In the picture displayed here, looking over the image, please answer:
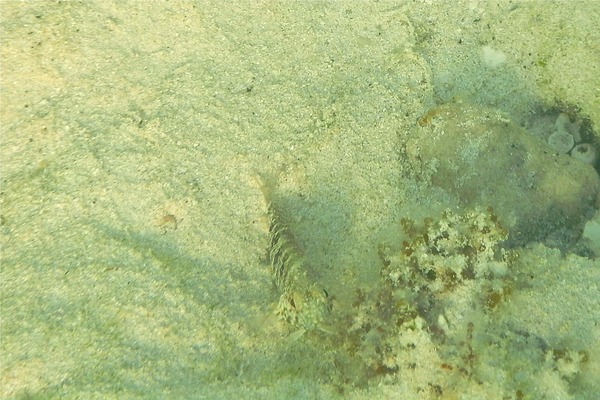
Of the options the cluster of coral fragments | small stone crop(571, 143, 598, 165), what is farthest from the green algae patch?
small stone crop(571, 143, 598, 165)

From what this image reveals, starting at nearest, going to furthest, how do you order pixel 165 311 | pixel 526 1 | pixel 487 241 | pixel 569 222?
1. pixel 487 241
2. pixel 165 311
3. pixel 569 222
4. pixel 526 1

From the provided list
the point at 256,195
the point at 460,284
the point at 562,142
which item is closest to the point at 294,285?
the point at 256,195

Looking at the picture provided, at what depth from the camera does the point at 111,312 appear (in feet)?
11.0

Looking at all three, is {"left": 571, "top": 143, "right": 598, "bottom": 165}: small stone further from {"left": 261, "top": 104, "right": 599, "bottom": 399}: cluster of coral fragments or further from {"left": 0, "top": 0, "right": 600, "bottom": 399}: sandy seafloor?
{"left": 261, "top": 104, "right": 599, "bottom": 399}: cluster of coral fragments

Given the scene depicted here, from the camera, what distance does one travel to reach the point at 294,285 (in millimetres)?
3244

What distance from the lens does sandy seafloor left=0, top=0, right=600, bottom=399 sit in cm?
301

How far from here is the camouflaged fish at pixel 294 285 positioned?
3115mm

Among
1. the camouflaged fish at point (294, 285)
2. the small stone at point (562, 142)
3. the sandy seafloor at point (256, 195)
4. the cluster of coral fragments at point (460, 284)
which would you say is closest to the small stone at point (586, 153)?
the small stone at point (562, 142)

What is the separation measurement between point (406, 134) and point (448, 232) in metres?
1.28

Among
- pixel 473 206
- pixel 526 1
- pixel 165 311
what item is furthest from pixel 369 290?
pixel 526 1

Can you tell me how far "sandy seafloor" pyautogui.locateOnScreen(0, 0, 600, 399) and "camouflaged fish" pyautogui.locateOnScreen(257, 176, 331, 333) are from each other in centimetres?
16

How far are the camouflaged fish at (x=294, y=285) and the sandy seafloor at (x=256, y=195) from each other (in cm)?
16

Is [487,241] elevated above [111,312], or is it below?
above

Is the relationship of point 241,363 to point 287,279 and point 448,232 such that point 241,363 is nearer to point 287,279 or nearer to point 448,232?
point 287,279
